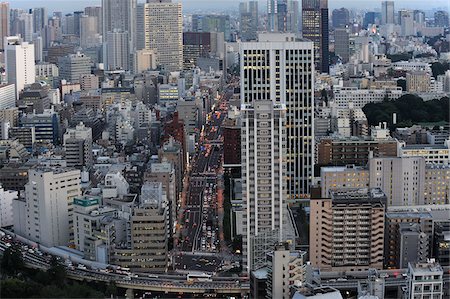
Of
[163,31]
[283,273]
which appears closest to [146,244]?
[283,273]

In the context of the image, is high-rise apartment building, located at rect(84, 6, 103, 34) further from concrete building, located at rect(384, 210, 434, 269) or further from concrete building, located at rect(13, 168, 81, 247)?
concrete building, located at rect(384, 210, 434, 269)

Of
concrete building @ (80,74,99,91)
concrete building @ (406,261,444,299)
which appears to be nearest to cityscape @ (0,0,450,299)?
concrete building @ (406,261,444,299)

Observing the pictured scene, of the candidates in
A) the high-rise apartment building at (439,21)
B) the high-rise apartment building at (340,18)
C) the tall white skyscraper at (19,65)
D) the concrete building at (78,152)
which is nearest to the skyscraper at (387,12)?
the high-rise apartment building at (340,18)

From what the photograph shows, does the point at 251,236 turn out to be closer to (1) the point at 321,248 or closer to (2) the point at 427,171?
(1) the point at 321,248

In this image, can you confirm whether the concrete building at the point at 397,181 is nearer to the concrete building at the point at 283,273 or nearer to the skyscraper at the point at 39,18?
the concrete building at the point at 283,273

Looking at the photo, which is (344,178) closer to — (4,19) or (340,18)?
(340,18)

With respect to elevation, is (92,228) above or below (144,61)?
below
